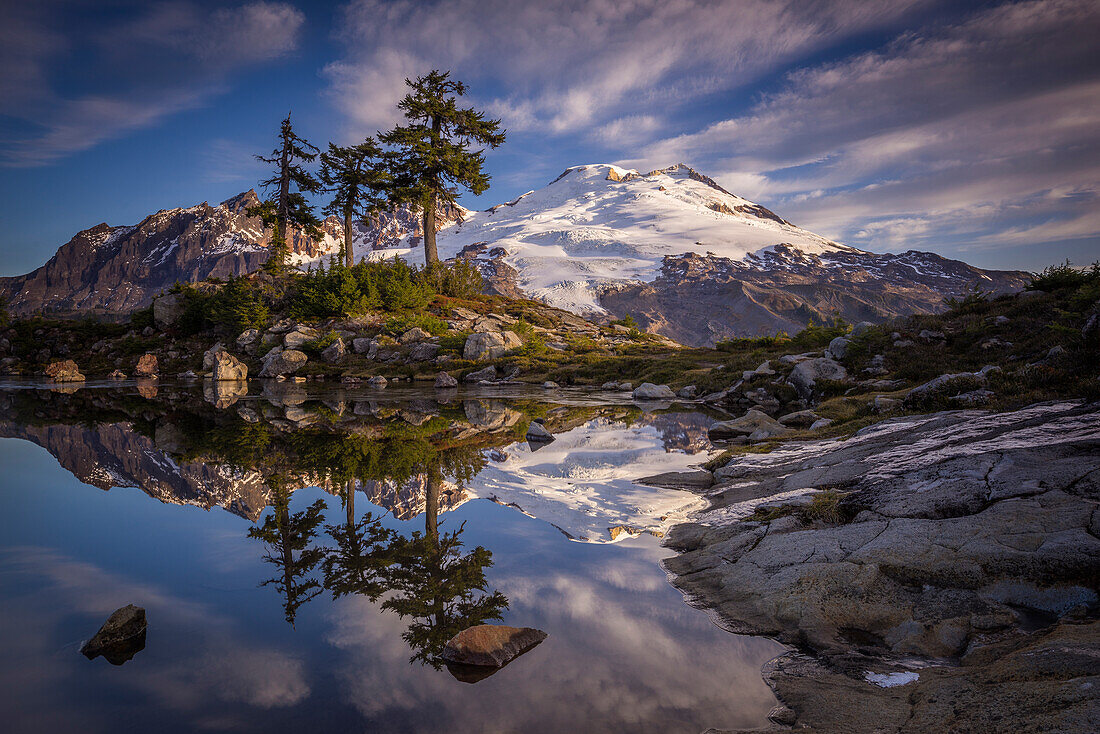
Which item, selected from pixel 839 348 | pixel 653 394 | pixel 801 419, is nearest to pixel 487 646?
pixel 801 419

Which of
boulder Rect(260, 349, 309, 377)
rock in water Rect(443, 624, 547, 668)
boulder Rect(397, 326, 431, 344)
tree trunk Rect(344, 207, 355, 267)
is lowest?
rock in water Rect(443, 624, 547, 668)

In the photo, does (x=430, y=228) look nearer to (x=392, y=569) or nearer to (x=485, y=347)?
(x=485, y=347)

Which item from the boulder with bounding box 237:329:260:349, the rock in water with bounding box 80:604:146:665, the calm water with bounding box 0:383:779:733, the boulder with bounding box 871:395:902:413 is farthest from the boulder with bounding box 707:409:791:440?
the boulder with bounding box 237:329:260:349

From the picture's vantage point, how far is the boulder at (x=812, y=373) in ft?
53.3

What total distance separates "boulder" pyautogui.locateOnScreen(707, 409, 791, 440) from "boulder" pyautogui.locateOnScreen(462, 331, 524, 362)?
22153 millimetres

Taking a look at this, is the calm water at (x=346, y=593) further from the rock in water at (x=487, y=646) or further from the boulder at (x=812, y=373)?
the boulder at (x=812, y=373)

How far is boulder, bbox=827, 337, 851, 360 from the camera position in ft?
56.5

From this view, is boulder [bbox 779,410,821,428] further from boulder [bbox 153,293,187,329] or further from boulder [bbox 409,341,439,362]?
boulder [bbox 153,293,187,329]

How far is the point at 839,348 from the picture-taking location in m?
17.5

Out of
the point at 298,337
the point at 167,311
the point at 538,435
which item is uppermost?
the point at 167,311

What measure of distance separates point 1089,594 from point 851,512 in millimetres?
2033

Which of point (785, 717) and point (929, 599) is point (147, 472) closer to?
point (785, 717)

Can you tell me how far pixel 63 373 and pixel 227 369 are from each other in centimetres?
971

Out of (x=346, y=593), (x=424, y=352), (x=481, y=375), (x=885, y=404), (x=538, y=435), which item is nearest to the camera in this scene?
(x=346, y=593)
